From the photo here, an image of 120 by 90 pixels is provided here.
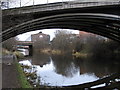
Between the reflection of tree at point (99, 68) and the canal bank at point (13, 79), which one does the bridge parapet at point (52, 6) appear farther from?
the reflection of tree at point (99, 68)

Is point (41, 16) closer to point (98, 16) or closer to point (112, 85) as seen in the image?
point (98, 16)

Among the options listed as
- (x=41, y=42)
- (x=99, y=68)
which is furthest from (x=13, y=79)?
(x=41, y=42)

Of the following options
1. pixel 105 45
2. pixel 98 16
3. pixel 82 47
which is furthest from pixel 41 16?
pixel 82 47

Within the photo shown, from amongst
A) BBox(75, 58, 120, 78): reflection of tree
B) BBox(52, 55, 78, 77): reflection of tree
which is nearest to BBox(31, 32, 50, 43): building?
BBox(52, 55, 78, 77): reflection of tree

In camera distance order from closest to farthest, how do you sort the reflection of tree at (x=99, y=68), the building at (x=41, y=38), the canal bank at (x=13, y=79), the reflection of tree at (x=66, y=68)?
the canal bank at (x=13, y=79), the reflection of tree at (x=66, y=68), the reflection of tree at (x=99, y=68), the building at (x=41, y=38)

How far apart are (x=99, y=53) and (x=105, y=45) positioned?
197cm

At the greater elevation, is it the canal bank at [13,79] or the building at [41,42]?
the canal bank at [13,79]

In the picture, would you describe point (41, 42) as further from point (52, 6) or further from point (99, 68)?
point (52, 6)

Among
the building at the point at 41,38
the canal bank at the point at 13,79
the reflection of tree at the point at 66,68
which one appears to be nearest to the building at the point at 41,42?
the building at the point at 41,38

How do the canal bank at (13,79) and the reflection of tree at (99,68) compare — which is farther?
the reflection of tree at (99,68)

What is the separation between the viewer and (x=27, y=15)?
17.1 metres

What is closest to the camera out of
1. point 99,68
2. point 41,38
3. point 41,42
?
point 99,68

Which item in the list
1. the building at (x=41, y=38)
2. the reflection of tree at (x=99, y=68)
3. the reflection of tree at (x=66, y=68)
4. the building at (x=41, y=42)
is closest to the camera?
the reflection of tree at (x=66, y=68)

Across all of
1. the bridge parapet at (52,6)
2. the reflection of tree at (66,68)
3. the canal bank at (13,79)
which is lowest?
the reflection of tree at (66,68)
